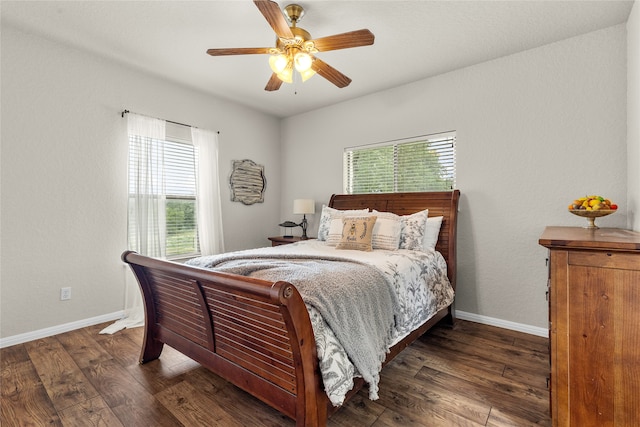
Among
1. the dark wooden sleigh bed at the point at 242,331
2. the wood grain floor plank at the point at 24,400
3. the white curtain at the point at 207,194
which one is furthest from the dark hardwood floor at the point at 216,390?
the white curtain at the point at 207,194

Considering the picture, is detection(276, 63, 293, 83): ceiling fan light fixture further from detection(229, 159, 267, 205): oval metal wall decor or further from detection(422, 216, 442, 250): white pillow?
detection(229, 159, 267, 205): oval metal wall decor

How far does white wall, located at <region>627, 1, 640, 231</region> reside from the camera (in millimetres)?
1963

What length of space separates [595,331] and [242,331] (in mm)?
1636

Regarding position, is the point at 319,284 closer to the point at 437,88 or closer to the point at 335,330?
the point at 335,330

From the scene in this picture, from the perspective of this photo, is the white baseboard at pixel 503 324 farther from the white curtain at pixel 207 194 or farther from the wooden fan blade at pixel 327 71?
the white curtain at pixel 207 194

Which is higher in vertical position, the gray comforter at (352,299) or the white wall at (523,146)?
the white wall at (523,146)

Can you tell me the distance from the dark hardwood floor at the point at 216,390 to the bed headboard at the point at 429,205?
87cm

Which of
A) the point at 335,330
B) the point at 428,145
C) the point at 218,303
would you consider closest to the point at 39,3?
the point at 218,303

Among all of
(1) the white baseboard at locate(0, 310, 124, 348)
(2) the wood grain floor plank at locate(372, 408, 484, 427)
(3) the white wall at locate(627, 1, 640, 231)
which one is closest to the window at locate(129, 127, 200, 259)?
(1) the white baseboard at locate(0, 310, 124, 348)

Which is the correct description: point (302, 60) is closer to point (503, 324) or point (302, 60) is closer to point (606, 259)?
point (606, 259)

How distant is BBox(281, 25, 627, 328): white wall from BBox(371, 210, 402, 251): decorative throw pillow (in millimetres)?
829

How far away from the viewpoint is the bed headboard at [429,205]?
2.94 meters

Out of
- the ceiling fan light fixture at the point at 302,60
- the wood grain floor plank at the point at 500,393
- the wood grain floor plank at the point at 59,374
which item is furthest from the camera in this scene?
the ceiling fan light fixture at the point at 302,60

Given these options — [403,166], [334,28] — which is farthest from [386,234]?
[334,28]
